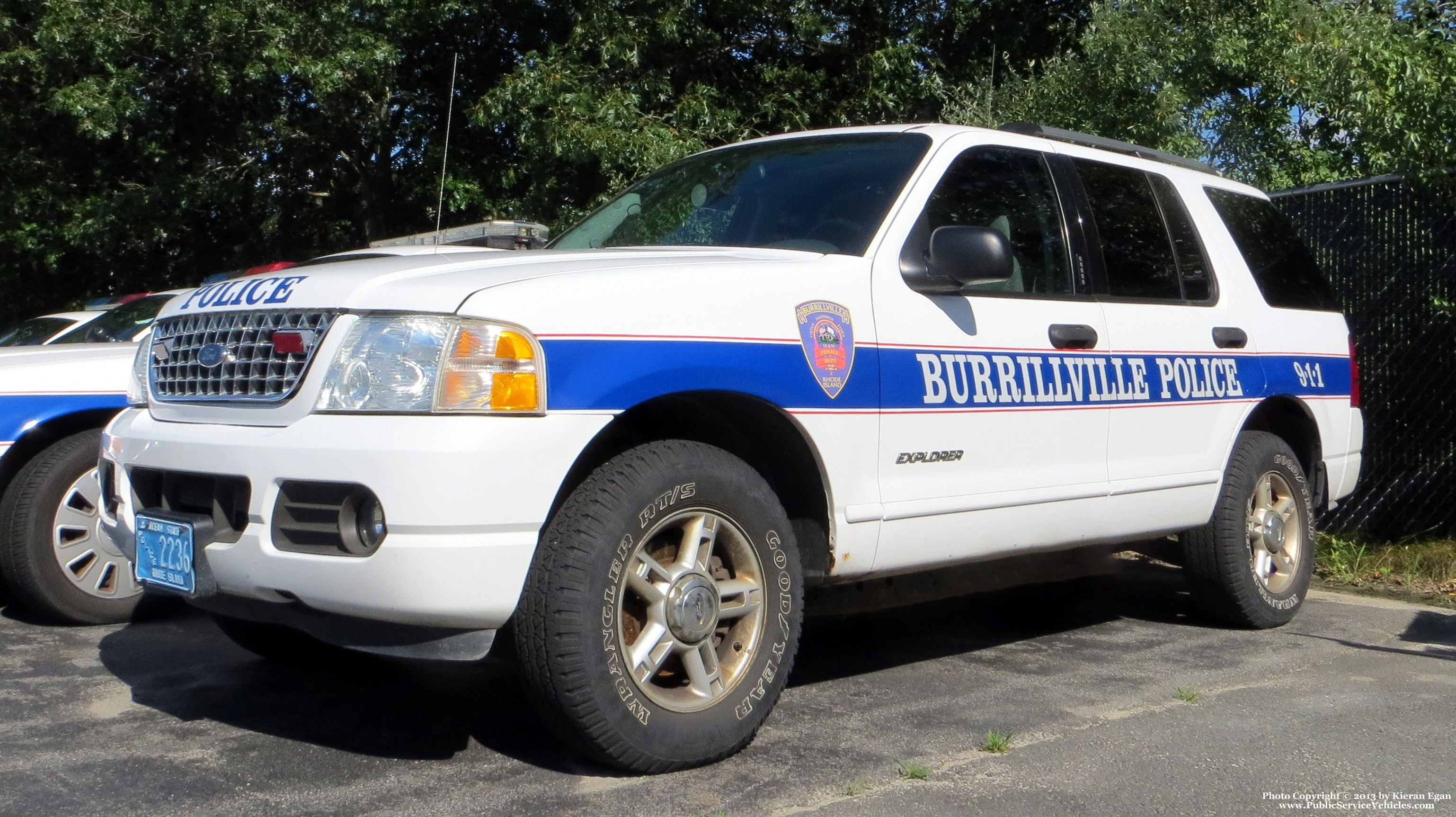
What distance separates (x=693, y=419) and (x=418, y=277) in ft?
2.87

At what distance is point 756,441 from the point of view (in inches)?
159


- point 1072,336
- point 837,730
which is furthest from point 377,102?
point 837,730

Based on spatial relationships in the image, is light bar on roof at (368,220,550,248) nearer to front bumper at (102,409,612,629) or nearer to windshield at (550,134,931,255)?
windshield at (550,134,931,255)

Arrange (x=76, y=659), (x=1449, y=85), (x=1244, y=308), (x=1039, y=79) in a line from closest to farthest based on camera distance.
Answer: (x=76, y=659) < (x=1244, y=308) < (x=1449, y=85) < (x=1039, y=79)

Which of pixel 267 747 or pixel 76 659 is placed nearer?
pixel 267 747

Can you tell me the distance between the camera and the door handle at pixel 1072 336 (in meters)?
4.62

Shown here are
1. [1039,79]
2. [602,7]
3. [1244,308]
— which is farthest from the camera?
[602,7]

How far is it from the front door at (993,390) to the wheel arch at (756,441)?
207mm

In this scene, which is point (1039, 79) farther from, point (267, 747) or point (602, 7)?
point (267, 747)

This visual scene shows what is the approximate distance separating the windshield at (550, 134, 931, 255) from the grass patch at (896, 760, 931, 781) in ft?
4.93

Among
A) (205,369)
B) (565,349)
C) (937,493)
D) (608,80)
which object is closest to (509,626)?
(565,349)

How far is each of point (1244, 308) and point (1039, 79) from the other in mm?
5360

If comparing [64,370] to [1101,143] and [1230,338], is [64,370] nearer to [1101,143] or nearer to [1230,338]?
[1101,143]

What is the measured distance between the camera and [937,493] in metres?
4.20
